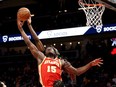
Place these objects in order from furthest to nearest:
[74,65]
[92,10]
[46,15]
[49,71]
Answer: [46,15] → [74,65] → [92,10] → [49,71]

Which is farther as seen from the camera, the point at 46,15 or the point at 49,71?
the point at 46,15

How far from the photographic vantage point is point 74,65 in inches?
527

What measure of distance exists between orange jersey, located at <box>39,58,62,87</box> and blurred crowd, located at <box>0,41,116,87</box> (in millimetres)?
7274

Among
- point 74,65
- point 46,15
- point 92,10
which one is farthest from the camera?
point 46,15

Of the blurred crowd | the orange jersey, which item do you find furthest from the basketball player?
the blurred crowd

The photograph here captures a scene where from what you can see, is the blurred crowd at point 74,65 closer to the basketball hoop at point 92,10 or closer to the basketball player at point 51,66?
the basketball hoop at point 92,10

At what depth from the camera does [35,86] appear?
1280 centimetres

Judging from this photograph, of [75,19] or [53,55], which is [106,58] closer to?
[75,19]

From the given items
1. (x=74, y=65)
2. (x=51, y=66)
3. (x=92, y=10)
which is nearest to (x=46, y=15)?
(x=74, y=65)

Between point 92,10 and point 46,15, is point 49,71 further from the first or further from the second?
point 46,15

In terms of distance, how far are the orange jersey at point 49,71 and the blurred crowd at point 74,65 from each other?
727 centimetres

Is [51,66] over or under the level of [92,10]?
over

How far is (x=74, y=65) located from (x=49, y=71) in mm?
9752

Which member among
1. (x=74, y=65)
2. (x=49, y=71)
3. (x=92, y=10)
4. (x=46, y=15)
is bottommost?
(x=74, y=65)
